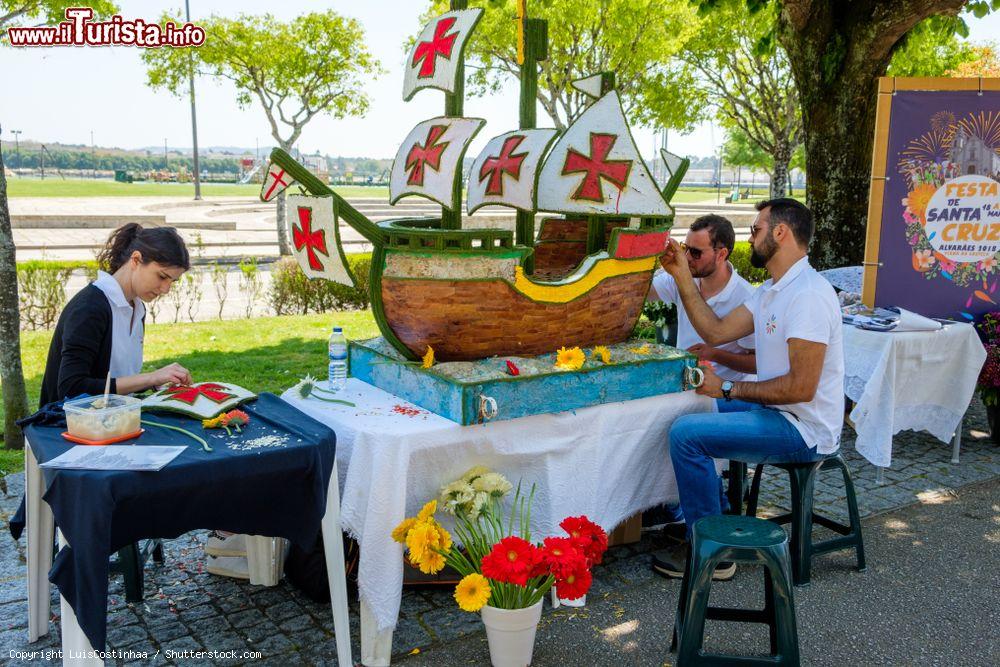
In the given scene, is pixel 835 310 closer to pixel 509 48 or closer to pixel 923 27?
pixel 923 27

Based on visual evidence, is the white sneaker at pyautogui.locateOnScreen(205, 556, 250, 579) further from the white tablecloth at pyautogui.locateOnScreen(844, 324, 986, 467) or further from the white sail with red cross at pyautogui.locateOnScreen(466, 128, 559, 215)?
the white tablecloth at pyautogui.locateOnScreen(844, 324, 986, 467)

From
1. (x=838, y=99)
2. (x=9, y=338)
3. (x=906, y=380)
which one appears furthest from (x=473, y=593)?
(x=838, y=99)

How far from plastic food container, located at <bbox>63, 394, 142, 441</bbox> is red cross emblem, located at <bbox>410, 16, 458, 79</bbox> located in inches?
73.3

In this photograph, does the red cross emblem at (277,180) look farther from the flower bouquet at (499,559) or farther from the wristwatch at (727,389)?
the wristwatch at (727,389)

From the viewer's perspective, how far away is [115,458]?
252 cm

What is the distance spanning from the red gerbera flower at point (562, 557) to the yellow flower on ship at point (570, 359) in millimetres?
818

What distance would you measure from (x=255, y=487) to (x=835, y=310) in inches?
101

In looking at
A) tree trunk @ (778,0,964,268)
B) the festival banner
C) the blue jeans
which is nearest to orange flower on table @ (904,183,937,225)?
the festival banner

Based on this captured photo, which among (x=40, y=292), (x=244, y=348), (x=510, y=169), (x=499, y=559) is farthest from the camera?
(x=40, y=292)

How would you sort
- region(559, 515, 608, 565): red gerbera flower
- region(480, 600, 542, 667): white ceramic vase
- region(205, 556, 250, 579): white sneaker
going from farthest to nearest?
→ 1. region(205, 556, 250, 579): white sneaker
2. region(559, 515, 608, 565): red gerbera flower
3. region(480, 600, 542, 667): white ceramic vase

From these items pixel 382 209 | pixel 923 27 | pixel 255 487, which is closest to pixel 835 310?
pixel 255 487

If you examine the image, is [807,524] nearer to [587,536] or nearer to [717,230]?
[587,536]

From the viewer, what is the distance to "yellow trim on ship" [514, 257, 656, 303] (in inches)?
143

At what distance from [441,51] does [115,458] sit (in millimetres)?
2103
